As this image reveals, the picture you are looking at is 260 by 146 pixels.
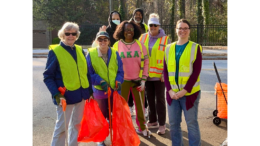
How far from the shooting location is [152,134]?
4.59 m

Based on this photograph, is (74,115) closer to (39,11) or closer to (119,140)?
(119,140)

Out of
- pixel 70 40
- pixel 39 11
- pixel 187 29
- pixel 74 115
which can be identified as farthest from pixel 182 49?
pixel 39 11

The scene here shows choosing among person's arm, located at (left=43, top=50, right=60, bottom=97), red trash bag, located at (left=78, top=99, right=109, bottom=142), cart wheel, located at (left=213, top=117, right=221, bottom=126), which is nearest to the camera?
person's arm, located at (left=43, top=50, right=60, bottom=97)

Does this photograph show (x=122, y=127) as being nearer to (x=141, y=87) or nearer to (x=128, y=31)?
(x=141, y=87)

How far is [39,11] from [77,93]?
26809 mm

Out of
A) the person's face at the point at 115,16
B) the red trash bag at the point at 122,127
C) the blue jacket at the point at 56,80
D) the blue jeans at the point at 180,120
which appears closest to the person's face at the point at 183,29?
the blue jeans at the point at 180,120

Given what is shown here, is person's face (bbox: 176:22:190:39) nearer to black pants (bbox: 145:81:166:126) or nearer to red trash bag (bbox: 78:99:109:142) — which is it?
black pants (bbox: 145:81:166:126)

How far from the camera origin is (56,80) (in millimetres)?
3305

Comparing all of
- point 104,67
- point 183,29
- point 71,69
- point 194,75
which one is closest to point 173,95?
point 194,75

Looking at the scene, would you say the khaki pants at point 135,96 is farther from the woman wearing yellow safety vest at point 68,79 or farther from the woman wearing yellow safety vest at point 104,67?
the woman wearing yellow safety vest at point 68,79

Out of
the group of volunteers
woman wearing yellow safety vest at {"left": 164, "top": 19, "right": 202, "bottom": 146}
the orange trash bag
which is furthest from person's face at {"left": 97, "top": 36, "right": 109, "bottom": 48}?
the orange trash bag

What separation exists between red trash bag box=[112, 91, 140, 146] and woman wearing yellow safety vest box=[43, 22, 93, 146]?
1.64 feet

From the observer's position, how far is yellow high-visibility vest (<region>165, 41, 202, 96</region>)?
3.27 m

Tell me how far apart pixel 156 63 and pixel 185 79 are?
1.28 m
